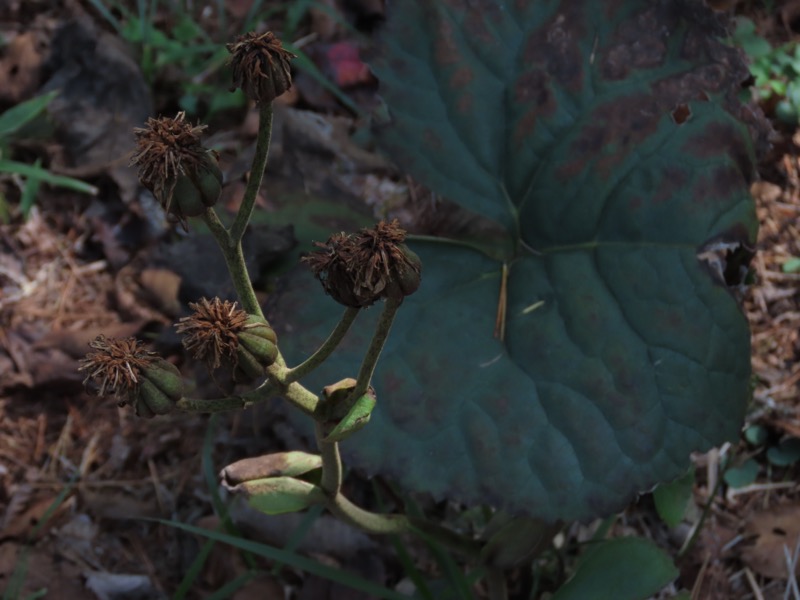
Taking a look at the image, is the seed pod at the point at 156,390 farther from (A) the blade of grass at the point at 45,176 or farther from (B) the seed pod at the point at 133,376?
(A) the blade of grass at the point at 45,176

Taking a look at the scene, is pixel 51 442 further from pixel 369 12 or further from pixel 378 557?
pixel 369 12

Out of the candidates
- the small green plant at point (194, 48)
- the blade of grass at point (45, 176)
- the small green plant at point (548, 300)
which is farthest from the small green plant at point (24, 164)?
the small green plant at point (548, 300)

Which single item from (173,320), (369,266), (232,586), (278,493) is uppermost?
(369,266)

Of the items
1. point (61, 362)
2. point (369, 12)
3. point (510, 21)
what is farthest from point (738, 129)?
point (61, 362)

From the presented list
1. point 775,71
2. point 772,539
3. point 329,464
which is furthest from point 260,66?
point 775,71

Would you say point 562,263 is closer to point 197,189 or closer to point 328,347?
point 328,347

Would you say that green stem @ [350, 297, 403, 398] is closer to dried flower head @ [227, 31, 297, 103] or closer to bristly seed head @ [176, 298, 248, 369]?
bristly seed head @ [176, 298, 248, 369]

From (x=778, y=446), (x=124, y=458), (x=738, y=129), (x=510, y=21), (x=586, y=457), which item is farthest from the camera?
(x=124, y=458)
